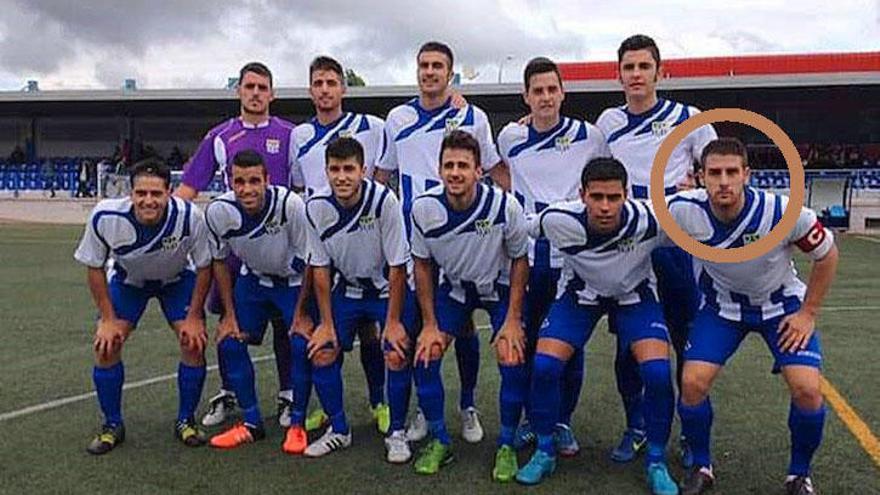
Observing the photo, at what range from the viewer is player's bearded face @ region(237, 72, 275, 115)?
5.12 metres

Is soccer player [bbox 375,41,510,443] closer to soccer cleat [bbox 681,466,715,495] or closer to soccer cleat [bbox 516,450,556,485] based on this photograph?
soccer cleat [bbox 516,450,556,485]

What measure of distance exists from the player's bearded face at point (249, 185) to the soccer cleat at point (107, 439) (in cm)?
132

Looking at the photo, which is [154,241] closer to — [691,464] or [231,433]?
[231,433]

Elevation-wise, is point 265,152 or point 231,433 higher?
point 265,152

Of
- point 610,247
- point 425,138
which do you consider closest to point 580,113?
point 425,138

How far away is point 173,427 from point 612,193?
272cm

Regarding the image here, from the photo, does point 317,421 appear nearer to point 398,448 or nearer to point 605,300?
point 398,448

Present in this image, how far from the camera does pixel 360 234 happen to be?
4566 mm

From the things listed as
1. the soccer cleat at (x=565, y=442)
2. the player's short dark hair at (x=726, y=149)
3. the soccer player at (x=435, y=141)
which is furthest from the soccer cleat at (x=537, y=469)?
the player's short dark hair at (x=726, y=149)

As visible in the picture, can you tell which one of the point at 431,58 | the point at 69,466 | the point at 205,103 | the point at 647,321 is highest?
the point at 205,103

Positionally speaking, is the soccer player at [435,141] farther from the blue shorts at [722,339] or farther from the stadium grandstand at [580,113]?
the stadium grandstand at [580,113]

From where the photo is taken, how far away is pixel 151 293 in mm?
4875

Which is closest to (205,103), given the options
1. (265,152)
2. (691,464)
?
(265,152)

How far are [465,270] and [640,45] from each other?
1.35m
